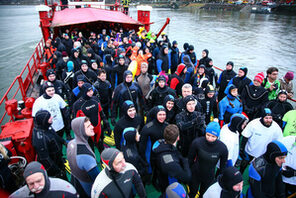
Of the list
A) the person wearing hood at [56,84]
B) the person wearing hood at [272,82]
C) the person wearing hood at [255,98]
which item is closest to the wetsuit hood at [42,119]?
the person wearing hood at [56,84]

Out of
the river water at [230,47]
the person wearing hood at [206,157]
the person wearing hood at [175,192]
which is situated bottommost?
the river water at [230,47]

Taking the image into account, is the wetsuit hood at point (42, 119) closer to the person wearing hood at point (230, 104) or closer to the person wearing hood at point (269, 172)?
the person wearing hood at point (269, 172)

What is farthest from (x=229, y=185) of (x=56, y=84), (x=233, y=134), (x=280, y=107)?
(x=56, y=84)

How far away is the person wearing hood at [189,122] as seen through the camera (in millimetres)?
3770

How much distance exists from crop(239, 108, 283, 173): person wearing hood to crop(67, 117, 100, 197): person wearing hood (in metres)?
3.03

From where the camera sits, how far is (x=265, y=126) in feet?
12.4

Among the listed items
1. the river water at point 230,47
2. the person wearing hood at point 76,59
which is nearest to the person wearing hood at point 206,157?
the person wearing hood at point 76,59

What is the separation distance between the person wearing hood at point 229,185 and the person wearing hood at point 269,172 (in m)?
0.65

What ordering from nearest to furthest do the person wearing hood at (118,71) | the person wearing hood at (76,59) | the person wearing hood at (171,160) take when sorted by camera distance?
the person wearing hood at (171,160)
the person wearing hood at (118,71)
the person wearing hood at (76,59)

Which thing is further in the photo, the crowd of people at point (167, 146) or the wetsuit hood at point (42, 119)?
the wetsuit hood at point (42, 119)

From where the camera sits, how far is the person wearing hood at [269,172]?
2754 millimetres

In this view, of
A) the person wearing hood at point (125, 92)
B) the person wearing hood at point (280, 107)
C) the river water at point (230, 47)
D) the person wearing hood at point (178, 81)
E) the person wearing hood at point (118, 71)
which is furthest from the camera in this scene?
the river water at point (230, 47)

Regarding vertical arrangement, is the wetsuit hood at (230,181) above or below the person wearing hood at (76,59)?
below

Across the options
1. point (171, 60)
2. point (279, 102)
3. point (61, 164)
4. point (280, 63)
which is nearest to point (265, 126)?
point (279, 102)
